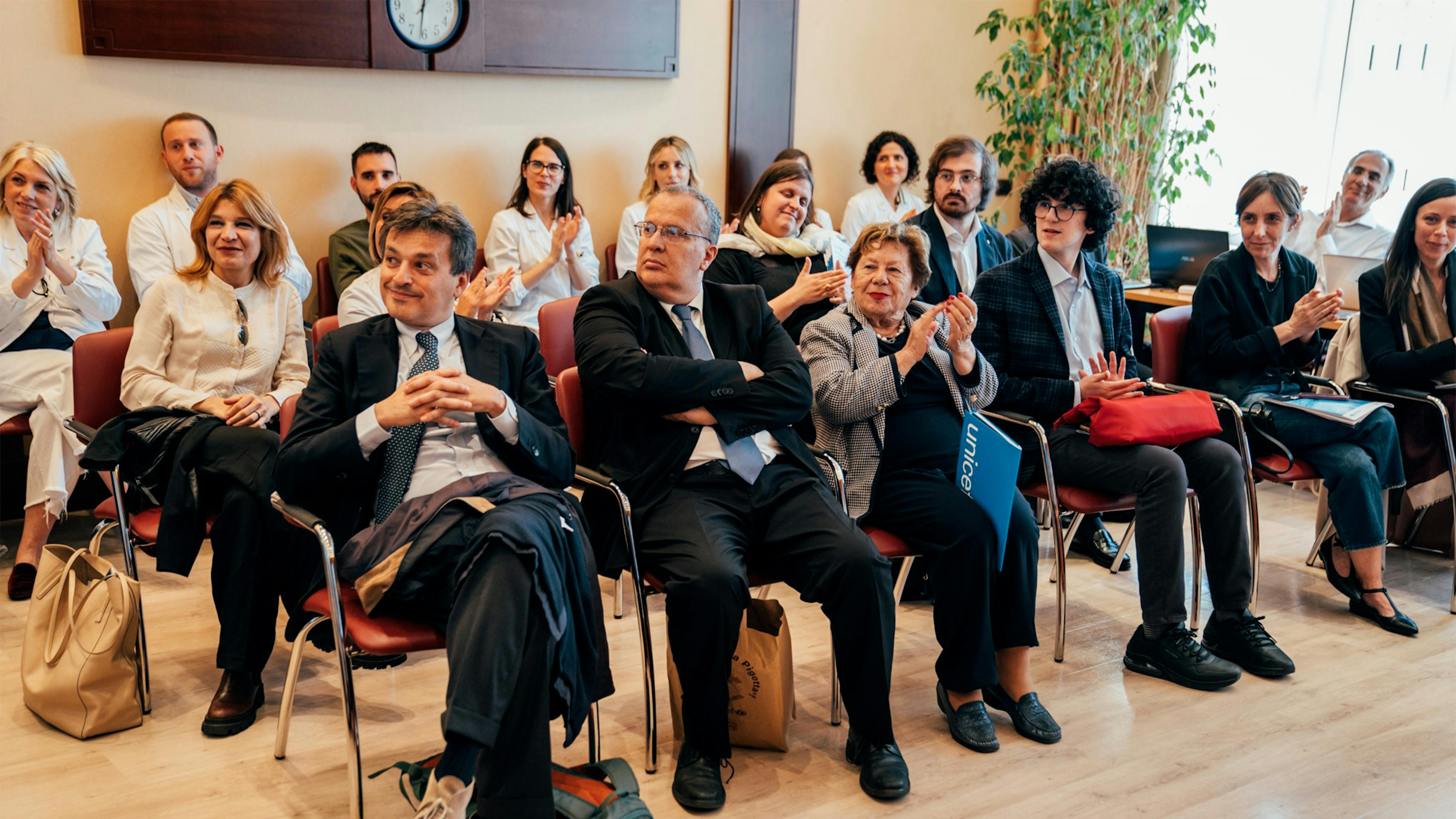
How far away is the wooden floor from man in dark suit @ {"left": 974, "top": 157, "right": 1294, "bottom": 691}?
Answer: 5.0 inches

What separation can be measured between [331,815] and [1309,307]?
10.2 feet

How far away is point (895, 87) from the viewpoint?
6.43m

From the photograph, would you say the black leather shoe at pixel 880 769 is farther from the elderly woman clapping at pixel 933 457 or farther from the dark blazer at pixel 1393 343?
the dark blazer at pixel 1393 343

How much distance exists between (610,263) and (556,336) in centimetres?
211

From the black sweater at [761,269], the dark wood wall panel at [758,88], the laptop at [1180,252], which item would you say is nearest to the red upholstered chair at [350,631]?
the black sweater at [761,269]

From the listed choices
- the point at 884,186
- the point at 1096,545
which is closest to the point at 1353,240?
the point at 884,186

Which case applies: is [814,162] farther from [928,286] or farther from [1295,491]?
[1295,491]

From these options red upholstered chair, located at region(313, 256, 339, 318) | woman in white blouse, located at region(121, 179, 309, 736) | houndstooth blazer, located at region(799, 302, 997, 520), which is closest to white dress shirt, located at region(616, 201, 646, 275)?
red upholstered chair, located at region(313, 256, 339, 318)

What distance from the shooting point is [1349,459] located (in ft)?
11.7

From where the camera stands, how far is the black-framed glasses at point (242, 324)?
322 centimetres

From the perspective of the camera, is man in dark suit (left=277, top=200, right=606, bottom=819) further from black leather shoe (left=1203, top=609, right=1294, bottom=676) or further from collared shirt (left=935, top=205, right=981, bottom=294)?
collared shirt (left=935, top=205, right=981, bottom=294)

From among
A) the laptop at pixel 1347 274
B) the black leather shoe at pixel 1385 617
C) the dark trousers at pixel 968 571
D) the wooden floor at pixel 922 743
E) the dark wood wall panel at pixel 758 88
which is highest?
the dark wood wall panel at pixel 758 88

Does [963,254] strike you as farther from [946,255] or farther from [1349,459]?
[1349,459]

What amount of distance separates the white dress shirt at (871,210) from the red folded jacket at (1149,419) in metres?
2.67
